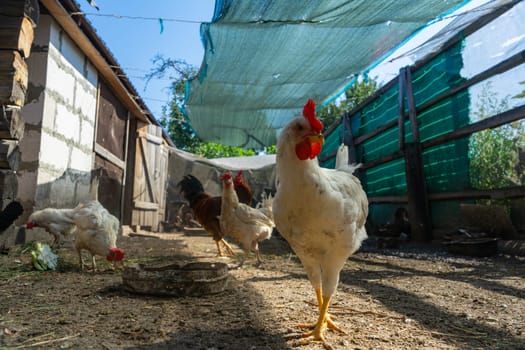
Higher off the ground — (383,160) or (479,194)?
(383,160)

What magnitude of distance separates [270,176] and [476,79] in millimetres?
9886

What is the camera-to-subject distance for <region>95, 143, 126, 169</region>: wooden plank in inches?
296

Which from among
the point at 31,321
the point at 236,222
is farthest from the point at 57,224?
the point at 31,321

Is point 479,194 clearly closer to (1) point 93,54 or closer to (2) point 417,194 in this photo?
(2) point 417,194

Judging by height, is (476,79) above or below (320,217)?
above

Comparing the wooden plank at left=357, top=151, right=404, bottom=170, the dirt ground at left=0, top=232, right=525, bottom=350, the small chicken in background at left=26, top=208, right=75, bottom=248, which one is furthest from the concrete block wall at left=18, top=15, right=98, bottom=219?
the wooden plank at left=357, top=151, right=404, bottom=170

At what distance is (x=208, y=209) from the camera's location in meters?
6.27

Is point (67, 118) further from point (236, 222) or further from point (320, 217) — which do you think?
point (320, 217)

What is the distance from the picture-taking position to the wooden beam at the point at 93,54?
5037 millimetres

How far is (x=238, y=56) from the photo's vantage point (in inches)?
203

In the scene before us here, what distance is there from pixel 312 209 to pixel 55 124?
5.07m

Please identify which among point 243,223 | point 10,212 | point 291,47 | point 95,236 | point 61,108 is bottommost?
point 95,236

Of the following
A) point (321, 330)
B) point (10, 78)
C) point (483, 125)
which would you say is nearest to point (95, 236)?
point (10, 78)

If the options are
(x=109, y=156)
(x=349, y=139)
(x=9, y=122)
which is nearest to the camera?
(x=9, y=122)
